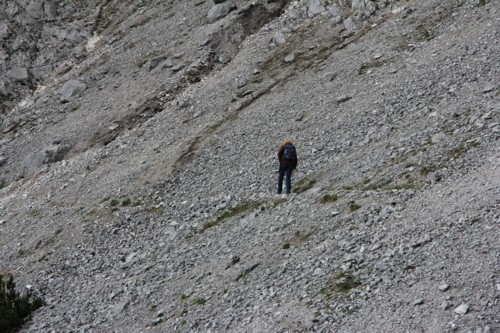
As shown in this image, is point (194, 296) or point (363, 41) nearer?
point (194, 296)

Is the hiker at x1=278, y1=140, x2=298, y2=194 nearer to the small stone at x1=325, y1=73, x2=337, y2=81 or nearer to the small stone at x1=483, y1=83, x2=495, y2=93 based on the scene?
the small stone at x1=483, y1=83, x2=495, y2=93

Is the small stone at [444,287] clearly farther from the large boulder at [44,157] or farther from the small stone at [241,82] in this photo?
the large boulder at [44,157]

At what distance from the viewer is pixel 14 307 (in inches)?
745

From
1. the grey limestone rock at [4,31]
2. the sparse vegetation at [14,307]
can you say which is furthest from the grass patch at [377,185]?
the grey limestone rock at [4,31]

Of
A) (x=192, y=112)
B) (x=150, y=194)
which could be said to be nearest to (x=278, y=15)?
(x=192, y=112)

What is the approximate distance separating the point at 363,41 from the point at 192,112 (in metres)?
9.61

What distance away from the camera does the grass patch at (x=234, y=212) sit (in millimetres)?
20531

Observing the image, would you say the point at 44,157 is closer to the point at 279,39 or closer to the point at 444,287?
the point at 279,39

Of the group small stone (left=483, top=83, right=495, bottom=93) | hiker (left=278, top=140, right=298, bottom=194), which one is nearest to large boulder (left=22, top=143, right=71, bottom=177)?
hiker (left=278, top=140, right=298, bottom=194)

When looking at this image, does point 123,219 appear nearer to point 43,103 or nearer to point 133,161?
point 133,161

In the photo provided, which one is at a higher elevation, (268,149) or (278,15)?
(278,15)

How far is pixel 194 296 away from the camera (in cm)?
1644

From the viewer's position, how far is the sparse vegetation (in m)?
18.4

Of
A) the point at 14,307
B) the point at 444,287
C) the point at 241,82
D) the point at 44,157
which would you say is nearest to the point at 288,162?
the point at 444,287
